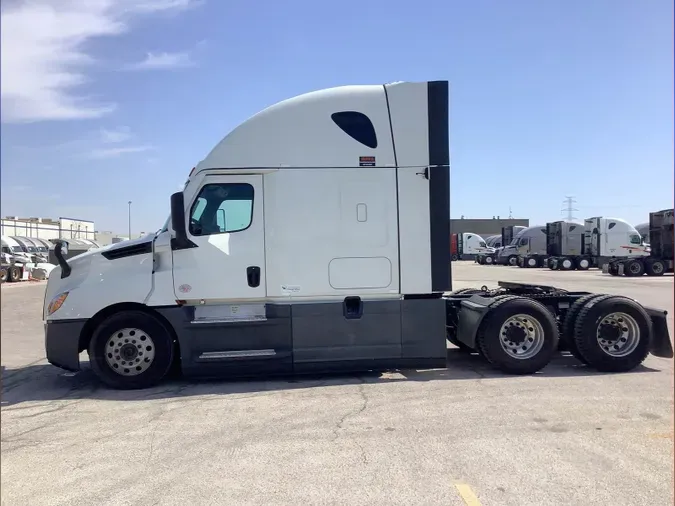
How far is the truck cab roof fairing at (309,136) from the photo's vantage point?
7.20m

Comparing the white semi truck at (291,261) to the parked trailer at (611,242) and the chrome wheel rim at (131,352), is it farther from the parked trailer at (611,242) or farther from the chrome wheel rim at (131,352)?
the parked trailer at (611,242)

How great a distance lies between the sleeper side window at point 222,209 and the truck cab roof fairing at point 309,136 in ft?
1.02

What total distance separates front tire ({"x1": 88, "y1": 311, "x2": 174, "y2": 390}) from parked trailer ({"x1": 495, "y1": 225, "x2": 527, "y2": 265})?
44.0 meters

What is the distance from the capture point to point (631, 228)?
3703 centimetres

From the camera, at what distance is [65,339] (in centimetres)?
696

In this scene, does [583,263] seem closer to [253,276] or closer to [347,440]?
[253,276]

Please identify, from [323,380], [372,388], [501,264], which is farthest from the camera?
[501,264]

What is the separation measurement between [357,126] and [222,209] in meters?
2.12

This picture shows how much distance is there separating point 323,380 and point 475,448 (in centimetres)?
295

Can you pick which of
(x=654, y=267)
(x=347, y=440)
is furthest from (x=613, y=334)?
(x=654, y=267)

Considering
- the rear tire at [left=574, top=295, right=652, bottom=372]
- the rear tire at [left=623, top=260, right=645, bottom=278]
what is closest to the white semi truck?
the rear tire at [left=574, top=295, right=652, bottom=372]

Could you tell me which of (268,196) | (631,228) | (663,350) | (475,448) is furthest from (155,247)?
(631,228)

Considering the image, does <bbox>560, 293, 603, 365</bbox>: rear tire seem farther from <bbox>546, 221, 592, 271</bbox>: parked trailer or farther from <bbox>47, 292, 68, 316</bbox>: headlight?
<bbox>546, 221, 592, 271</bbox>: parked trailer

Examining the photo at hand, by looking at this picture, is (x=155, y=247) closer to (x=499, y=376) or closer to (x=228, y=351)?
(x=228, y=351)
